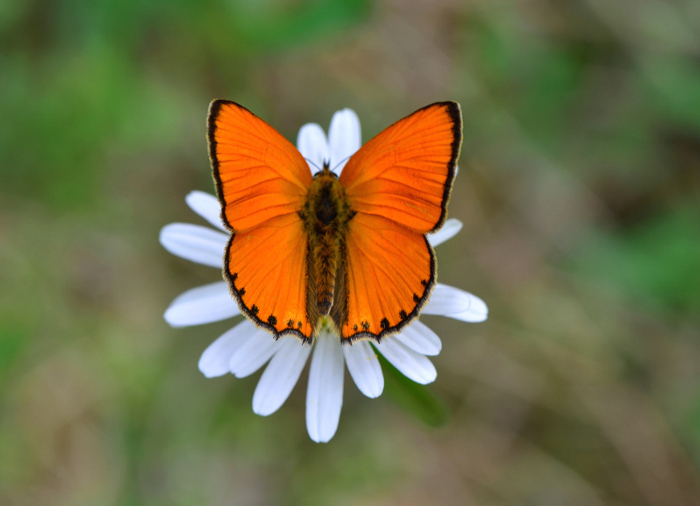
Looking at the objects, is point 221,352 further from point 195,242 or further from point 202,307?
point 195,242

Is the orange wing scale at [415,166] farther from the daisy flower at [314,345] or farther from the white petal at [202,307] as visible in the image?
the white petal at [202,307]

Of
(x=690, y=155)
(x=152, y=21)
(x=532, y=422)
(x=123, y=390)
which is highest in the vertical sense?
(x=152, y=21)

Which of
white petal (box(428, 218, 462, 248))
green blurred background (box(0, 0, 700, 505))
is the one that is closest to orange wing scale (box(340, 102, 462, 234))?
white petal (box(428, 218, 462, 248))

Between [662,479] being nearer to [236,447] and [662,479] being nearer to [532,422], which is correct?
[532,422]

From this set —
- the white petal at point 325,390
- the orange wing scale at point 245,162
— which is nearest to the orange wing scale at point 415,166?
the orange wing scale at point 245,162

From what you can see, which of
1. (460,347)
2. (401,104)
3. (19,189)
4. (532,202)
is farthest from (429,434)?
(19,189)

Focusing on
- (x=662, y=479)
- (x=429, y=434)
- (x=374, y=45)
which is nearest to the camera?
(x=662, y=479)

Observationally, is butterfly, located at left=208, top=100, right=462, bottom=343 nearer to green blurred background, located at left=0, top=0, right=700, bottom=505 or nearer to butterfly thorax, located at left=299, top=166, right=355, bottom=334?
butterfly thorax, located at left=299, top=166, right=355, bottom=334
